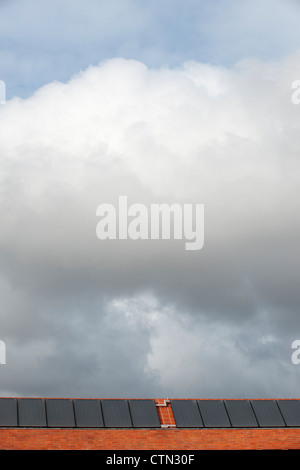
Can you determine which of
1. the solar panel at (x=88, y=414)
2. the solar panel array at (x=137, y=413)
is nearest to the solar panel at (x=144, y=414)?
the solar panel array at (x=137, y=413)

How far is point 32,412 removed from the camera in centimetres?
3077

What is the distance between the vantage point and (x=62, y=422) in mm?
30469

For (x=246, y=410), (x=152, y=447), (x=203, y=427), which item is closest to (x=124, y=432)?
(x=152, y=447)

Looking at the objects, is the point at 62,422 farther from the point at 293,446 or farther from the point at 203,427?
the point at 293,446

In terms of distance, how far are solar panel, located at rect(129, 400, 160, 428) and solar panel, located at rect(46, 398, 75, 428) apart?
3.02 metres

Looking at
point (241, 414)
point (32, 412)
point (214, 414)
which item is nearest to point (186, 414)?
point (214, 414)

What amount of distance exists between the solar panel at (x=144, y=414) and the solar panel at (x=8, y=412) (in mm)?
5636

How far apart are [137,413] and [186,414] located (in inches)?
96.3

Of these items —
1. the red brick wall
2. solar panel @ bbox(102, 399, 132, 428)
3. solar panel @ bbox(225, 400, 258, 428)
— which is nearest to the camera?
the red brick wall

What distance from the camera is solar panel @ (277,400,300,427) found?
108 ft

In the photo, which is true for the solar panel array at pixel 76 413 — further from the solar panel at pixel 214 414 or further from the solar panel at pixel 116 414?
the solar panel at pixel 214 414

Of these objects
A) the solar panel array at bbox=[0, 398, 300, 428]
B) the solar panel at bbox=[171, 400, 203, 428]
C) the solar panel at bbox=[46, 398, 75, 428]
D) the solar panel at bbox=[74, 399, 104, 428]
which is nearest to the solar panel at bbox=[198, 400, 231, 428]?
the solar panel array at bbox=[0, 398, 300, 428]

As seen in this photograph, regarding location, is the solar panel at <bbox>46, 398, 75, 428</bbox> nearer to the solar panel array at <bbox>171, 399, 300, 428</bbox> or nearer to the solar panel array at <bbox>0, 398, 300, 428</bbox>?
the solar panel array at <bbox>0, 398, 300, 428</bbox>

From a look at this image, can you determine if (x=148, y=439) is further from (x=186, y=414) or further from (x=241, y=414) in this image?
(x=241, y=414)
